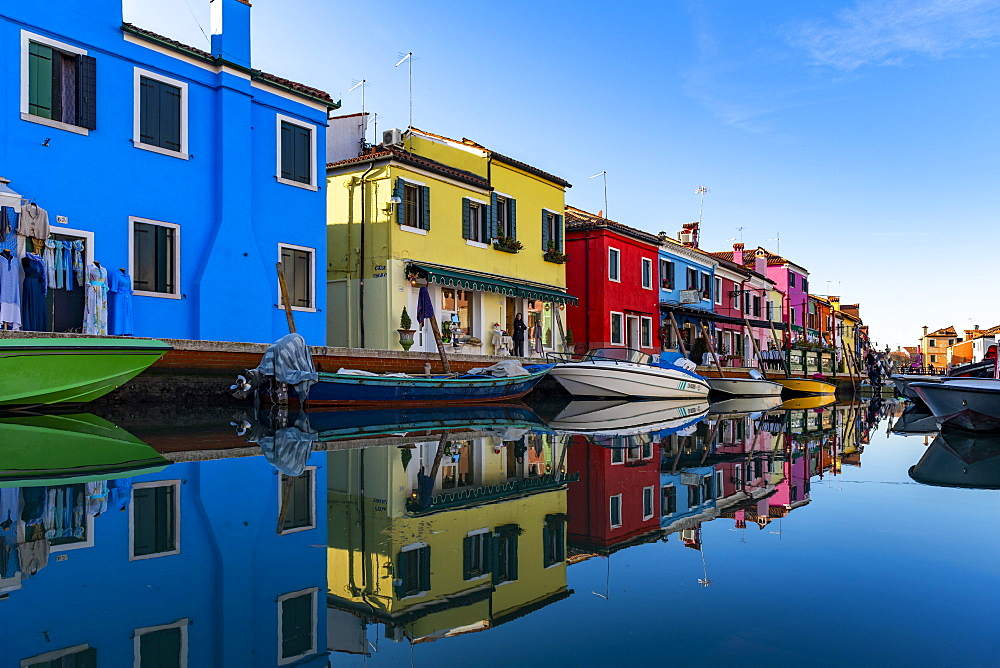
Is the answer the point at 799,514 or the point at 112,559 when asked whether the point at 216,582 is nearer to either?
the point at 112,559

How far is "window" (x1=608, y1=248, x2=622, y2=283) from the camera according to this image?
3072 cm

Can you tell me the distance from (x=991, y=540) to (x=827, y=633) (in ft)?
7.80

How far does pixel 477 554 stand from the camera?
378 centimetres

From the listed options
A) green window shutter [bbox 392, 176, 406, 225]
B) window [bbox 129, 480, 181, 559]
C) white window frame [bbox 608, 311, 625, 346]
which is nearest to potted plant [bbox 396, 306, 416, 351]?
green window shutter [bbox 392, 176, 406, 225]

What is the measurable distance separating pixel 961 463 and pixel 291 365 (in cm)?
1020

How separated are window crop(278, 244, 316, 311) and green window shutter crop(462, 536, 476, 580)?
48.9 ft

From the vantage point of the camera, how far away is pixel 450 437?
9836 mm

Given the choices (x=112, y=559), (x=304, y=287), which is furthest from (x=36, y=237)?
(x=112, y=559)

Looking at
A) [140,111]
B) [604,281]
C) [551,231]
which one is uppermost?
[140,111]

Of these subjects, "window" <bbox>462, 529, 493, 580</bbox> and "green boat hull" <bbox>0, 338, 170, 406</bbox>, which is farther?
"green boat hull" <bbox>0, 338, 170, 406</bbox>

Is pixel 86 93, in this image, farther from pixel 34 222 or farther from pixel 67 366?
pixel 67 366

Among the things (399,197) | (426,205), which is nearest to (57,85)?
(399,197)

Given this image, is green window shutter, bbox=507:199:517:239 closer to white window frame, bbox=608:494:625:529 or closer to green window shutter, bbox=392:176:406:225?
green window shutter, bbox=392:176:406:225

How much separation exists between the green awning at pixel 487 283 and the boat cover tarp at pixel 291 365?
24.8 feet
